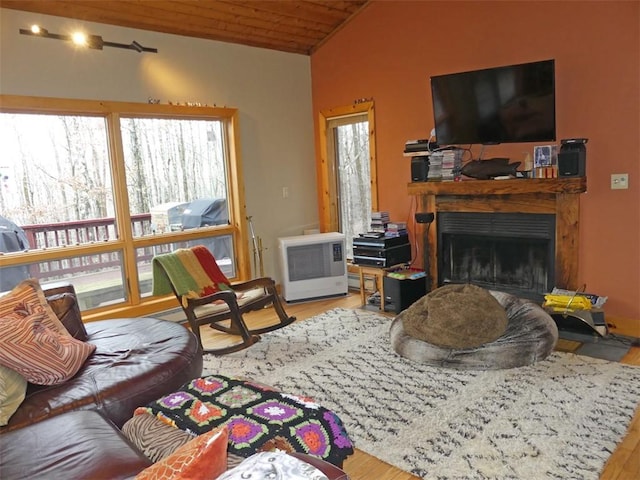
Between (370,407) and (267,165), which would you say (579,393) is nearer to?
(370,407)

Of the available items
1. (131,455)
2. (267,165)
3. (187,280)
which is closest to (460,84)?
(267,165)

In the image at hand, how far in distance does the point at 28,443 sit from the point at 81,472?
14.4 inches

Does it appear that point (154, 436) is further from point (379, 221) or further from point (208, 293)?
point (379, 221)

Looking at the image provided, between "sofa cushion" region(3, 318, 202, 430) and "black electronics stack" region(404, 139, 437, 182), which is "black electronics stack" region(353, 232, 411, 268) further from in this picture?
"sofa cushion" region(3, 318, 202, 430)

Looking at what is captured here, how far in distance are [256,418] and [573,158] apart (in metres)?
3.06

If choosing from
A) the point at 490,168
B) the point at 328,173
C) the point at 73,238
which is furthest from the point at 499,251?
the point at 73,238

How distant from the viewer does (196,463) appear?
1136 millimetres

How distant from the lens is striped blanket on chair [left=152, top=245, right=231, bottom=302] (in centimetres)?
388

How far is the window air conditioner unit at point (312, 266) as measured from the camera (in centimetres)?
521

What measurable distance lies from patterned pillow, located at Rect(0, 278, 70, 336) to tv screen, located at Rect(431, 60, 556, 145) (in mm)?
3283

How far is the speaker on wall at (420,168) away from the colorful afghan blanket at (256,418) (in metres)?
3.02

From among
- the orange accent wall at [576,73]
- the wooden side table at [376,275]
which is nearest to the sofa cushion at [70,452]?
the wooden side table at [376,275]

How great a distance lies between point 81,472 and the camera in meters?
1.51

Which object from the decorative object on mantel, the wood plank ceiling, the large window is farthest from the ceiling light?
the decorative object on mantel
